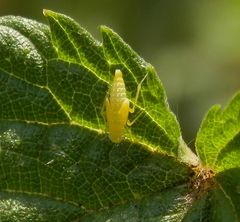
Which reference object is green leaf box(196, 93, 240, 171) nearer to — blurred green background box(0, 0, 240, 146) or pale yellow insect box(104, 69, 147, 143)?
pale yellow insect box(104, 69, 147, 143)

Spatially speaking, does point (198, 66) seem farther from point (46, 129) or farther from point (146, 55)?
point (46, 129)

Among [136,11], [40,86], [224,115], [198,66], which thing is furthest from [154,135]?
[136,11]

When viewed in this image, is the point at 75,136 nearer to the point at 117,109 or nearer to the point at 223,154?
the point at 117,109

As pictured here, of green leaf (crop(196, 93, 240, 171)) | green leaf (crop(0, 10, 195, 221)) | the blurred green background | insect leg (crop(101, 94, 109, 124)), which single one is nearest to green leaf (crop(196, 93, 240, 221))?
green leaf (crop(196, 93, 240, 171))

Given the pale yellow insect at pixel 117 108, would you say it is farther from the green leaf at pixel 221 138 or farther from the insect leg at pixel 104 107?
the green leaf at pixel 221 138

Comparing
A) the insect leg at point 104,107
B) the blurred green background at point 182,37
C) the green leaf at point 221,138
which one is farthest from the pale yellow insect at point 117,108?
the blurred green background at point 182,37

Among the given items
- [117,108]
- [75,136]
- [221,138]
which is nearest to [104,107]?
[117,108]
